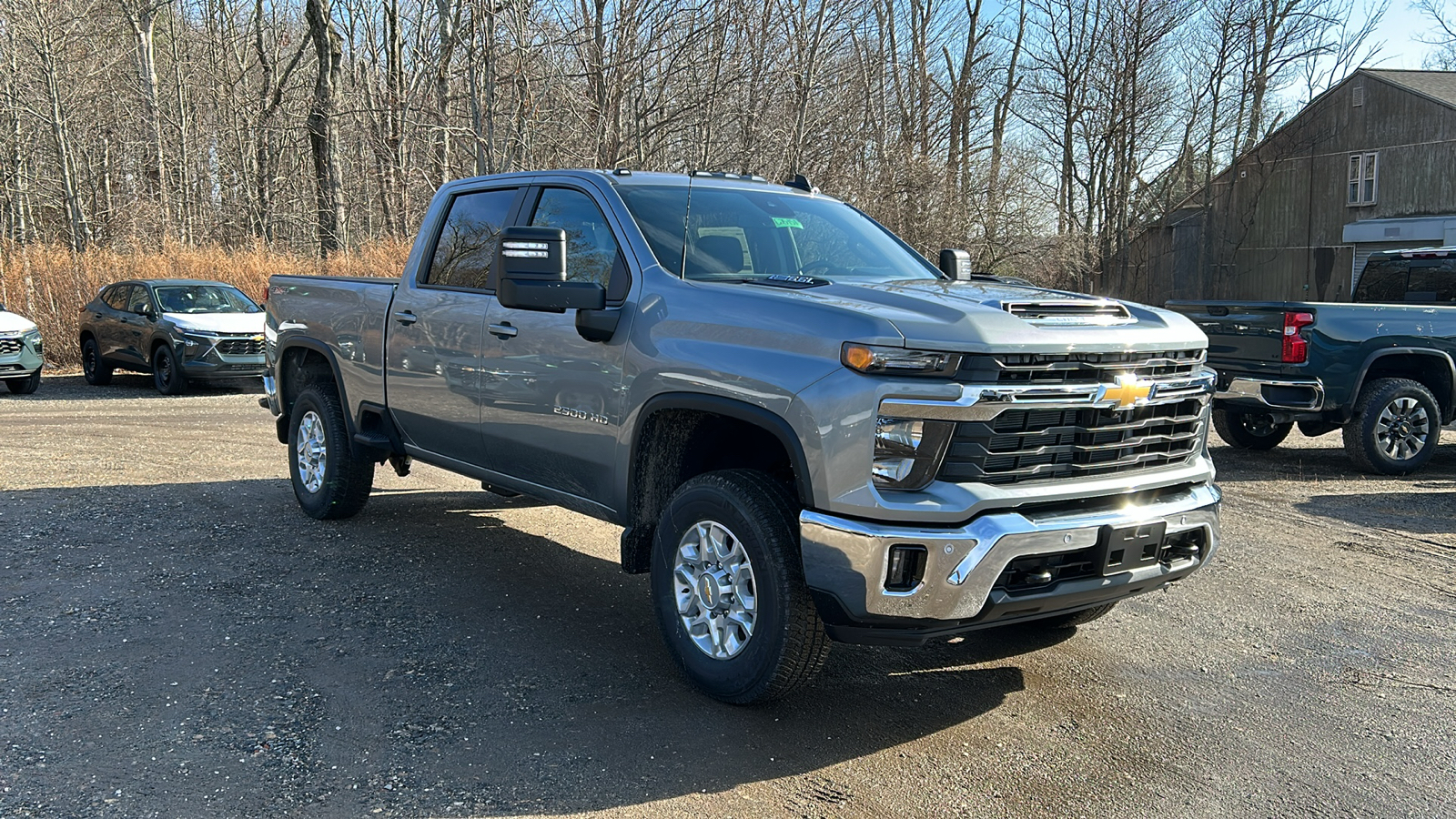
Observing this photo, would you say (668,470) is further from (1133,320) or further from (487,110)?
(487,110)

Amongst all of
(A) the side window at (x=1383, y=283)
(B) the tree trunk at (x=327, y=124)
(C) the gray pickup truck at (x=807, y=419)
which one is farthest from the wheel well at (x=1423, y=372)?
(B) the tree trunk at (x=327, y=124)

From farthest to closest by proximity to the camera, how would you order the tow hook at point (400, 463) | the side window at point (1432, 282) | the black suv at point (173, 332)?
the black suv at point (173, 332) → the side window at point (1432, 282) → the tow hook at point (400, 463)

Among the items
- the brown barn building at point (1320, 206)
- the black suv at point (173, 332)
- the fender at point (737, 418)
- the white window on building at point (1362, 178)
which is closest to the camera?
the fender at point (737, 418)

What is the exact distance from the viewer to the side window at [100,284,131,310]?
664 inches

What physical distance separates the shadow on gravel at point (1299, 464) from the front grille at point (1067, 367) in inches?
221

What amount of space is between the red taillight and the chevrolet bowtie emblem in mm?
5833

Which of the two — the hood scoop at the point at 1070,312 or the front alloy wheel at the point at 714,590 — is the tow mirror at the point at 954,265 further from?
the front alloy wheel at the point at 714,590

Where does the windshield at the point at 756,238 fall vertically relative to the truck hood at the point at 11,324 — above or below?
above

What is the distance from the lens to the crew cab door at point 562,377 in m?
4.71

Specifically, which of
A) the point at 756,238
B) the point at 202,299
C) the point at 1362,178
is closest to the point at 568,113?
the point at 202,299

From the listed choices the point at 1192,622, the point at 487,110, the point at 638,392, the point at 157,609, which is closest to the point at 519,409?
the point at 638,392

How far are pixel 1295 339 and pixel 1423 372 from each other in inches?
58.2

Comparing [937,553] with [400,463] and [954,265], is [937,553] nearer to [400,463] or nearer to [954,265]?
[954,265]

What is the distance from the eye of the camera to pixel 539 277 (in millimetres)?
4453
